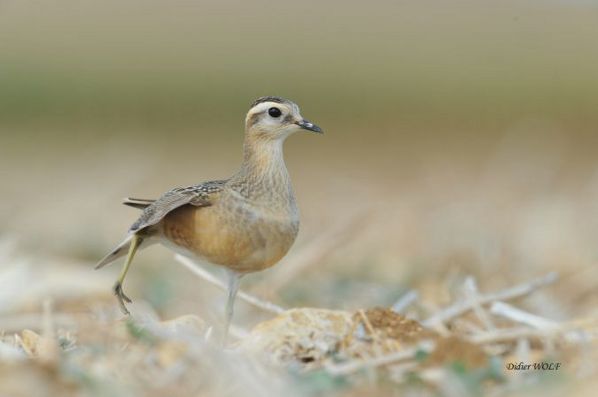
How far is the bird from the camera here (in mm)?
5371

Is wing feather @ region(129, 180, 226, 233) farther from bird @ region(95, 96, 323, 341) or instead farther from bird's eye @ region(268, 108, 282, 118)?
bird's eye @ region(268, 108, 282, 118)

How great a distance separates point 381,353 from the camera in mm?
4430

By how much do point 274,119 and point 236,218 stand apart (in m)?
0.63

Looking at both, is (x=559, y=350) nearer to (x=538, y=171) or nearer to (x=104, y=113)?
(x=538, y=171)

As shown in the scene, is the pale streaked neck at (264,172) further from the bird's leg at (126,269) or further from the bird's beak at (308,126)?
the bird's leg at (126,269)

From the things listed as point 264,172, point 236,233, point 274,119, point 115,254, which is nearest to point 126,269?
point 115,254

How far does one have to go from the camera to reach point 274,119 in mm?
5840

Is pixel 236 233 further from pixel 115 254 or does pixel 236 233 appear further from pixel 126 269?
pixel 115 254

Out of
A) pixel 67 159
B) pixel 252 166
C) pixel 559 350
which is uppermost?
pixel 252 166

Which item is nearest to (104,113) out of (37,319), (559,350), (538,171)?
(538,171)

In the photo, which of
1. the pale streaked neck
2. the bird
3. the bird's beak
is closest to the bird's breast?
the bird

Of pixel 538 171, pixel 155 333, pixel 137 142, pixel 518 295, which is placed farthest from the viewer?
pixel 137 142

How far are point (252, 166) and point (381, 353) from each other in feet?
5.16

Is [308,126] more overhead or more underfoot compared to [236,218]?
more overhead
